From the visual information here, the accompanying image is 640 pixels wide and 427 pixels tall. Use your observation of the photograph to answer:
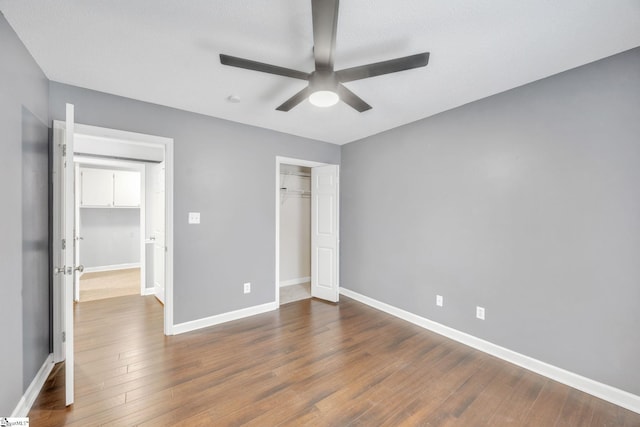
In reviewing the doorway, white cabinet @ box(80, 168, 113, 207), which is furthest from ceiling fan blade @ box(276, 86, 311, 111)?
white cabinet @ box(80, 168, 113, 207)

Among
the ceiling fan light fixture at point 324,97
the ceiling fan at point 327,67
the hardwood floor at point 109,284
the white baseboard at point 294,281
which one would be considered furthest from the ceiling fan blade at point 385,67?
the hardwood floor at point 109,284

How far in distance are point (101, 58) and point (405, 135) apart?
316 centimetres

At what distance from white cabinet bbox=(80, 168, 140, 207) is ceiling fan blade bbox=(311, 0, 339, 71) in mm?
6239

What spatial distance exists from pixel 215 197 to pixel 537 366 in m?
3.71

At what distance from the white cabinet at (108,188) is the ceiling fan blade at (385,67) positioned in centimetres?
630

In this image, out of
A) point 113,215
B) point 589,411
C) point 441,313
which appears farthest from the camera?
point 113,215

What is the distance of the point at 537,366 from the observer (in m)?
2.24

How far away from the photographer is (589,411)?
1818 mm

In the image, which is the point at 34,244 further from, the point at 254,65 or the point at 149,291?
the point at 149,291

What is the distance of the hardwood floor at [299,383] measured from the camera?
5.72ft

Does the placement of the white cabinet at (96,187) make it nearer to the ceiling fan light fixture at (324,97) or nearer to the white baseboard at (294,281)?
the white baseboard at (294,281)

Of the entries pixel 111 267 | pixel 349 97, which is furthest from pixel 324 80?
pixel 111 267

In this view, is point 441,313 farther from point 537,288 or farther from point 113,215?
point 113,215

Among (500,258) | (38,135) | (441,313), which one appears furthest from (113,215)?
(500,258)
